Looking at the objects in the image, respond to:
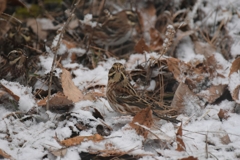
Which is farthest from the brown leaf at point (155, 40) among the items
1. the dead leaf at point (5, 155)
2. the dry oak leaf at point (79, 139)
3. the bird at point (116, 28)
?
the dead leaf at point (5, 155)

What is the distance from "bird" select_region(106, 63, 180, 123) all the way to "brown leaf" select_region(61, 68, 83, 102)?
272mm

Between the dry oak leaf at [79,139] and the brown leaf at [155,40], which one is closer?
the dry oak leaf at [79,139]

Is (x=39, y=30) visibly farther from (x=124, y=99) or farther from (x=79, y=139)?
(x=79, y=139)

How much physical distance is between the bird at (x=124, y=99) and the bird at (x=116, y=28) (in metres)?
2.40

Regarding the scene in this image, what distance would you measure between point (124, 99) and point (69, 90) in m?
0.51

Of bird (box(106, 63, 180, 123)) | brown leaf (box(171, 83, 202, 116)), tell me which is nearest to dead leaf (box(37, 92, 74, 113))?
→ bird (box(106, 63, 180, 123))

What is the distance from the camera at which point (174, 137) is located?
10.6 feet

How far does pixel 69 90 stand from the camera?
3.85 metres

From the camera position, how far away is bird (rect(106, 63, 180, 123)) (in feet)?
12.0

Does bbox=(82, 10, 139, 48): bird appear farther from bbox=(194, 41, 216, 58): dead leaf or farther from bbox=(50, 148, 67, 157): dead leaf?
bbox=(50, 148, 67, 157): dead leaf

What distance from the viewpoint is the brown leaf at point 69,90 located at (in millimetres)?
3797

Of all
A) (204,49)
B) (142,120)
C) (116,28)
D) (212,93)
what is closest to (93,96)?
(142,120)

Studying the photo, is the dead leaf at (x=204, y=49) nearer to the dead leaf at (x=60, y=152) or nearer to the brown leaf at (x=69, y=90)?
the brown leaf at (x=69, y=90)

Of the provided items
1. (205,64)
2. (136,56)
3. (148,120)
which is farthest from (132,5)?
(148,120)
